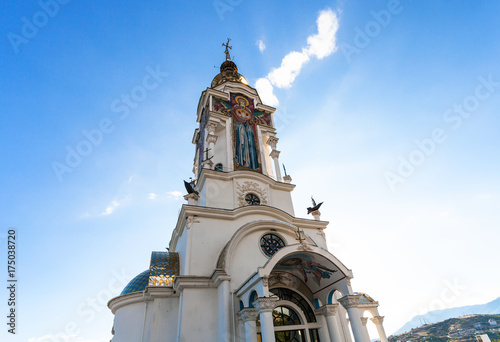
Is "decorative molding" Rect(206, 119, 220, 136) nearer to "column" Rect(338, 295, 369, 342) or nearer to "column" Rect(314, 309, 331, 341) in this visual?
"column" Rect(314, 309, 331, 341)

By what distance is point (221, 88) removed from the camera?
61.4ft

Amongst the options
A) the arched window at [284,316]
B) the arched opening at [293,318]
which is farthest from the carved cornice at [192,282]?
the arched window at [284,316]

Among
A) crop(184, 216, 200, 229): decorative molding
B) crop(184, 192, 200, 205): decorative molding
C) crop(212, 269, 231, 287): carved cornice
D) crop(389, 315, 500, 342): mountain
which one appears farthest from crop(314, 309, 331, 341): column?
crop(389, 315, 500, 342): mountain

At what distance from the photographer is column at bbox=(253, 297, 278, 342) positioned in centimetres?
692

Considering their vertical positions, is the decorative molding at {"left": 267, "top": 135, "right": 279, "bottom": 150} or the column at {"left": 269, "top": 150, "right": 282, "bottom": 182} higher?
the decorative molding at {"left": 267, "top": 135, "right": 279, "bottom": 150}

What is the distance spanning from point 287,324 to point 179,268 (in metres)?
4.77

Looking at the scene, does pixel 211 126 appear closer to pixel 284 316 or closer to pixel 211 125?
pixel 211 125

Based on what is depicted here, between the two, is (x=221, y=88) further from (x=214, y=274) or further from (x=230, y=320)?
(x=230, y=320)

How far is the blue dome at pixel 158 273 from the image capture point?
400 inches

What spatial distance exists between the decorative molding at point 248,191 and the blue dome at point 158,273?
12.9 feet

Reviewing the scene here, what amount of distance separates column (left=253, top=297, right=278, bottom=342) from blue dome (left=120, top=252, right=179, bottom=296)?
4.49 meters

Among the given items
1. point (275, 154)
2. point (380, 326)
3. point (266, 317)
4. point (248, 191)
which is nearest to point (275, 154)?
point (275, 154)

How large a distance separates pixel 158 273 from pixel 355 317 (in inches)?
287

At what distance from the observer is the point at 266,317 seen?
7.09 meters
